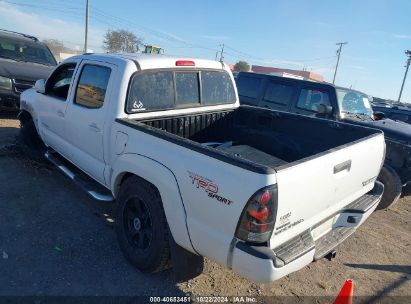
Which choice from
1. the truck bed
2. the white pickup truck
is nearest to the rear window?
the white pickup truck

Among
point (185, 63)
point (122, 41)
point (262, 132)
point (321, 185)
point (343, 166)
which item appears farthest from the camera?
point (122, 41)

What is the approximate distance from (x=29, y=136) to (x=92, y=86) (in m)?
2.53

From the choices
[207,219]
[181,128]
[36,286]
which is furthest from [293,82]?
[36,286]

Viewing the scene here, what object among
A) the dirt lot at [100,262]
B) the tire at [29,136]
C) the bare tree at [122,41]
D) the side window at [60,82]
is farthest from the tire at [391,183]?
the bare tree at [122,41]

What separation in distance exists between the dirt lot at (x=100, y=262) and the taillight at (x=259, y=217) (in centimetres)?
110

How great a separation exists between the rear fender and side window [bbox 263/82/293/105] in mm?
5444

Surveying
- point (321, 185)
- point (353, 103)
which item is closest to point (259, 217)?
point (321, 185)

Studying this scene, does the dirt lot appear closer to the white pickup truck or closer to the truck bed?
the white pickup truck

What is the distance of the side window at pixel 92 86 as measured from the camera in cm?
375

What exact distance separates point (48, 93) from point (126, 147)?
2401 millimetres

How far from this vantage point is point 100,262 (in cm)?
341

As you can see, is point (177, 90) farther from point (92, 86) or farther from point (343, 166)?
point (343, 166)

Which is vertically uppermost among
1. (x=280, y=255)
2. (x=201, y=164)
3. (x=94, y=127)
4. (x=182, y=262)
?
(x=201, y=164)

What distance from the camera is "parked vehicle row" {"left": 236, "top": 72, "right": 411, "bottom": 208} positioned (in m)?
5.39
